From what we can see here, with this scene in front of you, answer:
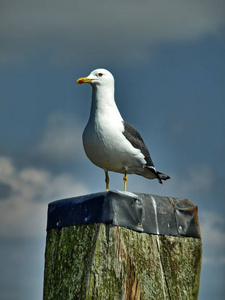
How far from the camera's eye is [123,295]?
4.82m

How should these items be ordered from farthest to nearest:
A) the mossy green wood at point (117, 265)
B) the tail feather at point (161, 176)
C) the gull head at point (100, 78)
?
the tail feather at point (161, 176) < the gull head at point (100, 78) < the mossy green wood at point (117, 265)

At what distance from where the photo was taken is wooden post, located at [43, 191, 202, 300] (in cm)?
482

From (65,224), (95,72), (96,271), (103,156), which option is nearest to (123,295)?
(96,271)

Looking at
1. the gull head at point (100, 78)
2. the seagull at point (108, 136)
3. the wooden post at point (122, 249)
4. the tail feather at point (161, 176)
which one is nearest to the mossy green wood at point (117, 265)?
the wooden post at point (122, 249)

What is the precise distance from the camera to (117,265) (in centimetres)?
482

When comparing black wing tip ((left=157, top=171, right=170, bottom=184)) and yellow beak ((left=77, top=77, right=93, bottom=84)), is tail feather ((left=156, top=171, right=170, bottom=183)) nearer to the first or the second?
black wing tip ((left=157, top=171, right=170, bottom=184))

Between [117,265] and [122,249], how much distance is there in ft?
0.54

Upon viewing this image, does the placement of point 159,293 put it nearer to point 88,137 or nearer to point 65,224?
point 65,224

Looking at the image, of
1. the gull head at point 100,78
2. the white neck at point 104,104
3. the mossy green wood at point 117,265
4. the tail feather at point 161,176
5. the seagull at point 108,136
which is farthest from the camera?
the tail feather at point 161,176

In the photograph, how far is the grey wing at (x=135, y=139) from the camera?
7.43m

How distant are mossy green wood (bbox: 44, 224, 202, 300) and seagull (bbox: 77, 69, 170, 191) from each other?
1.83 metres

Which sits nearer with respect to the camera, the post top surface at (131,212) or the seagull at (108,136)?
the post top surface at (131,212)

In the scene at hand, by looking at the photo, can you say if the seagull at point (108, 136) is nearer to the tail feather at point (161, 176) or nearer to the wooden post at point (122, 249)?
the tail feather at point (161, 176)

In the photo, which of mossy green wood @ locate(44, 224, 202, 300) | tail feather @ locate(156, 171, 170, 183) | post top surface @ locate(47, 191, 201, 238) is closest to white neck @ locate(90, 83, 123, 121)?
tail feather @ locate(156, 171, 170, 183)
